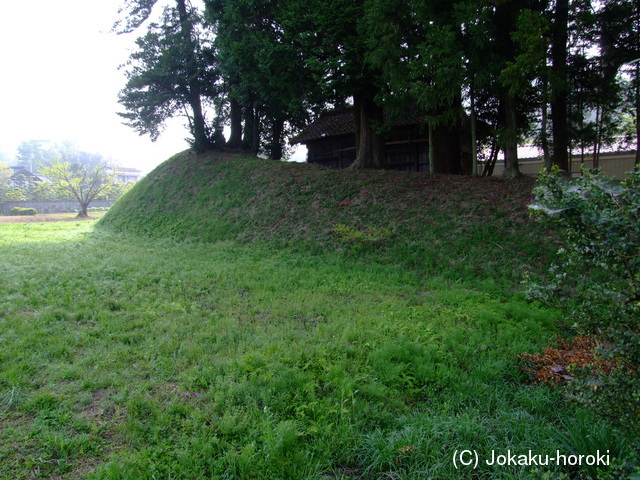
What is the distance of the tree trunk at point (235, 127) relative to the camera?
723 inches

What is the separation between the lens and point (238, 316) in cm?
514

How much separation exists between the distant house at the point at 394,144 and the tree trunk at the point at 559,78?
9.51 ft

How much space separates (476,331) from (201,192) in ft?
43.6

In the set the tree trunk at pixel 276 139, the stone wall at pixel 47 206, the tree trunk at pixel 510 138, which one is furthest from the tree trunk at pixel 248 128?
the stone wall at pixel 47 206

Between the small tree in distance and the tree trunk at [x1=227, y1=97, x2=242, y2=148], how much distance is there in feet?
53.1

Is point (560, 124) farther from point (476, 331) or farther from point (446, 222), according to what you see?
point (476, 331)

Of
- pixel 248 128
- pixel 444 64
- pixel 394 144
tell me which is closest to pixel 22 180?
pixel 248 128

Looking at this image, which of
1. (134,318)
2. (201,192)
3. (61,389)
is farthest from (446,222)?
(201,192)

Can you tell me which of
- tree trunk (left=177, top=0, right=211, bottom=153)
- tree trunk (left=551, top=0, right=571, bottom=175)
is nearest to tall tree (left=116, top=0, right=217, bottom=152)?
tree trunk (left=177, top=0, right=211, bottom=153)

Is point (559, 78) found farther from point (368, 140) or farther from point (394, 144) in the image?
point (394, 144)

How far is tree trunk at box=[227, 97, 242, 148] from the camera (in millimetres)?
18375

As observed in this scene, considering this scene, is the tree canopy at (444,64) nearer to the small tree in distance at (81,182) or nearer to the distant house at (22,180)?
the small tree in distance at (81,182)

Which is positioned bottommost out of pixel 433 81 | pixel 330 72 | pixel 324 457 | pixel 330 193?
pixel 324 457

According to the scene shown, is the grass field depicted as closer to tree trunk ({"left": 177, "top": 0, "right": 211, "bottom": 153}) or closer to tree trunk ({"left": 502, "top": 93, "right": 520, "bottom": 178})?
tree trunk ({"left": 502, "top": 93, "right": 520, "bottom": 178})
